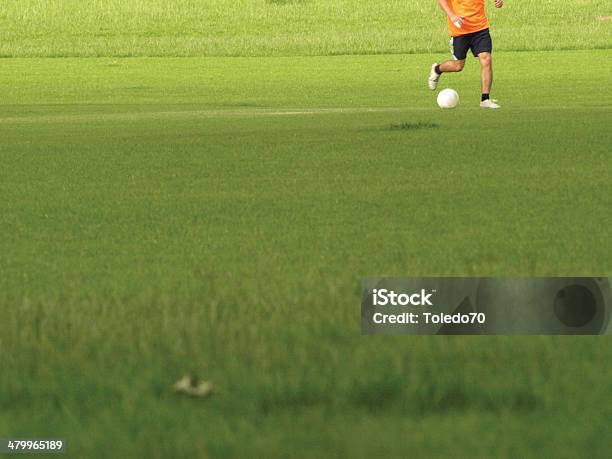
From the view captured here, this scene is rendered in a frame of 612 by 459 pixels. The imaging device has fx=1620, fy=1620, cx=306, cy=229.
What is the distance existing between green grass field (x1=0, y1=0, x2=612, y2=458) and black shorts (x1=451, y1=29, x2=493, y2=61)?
33.7 inches

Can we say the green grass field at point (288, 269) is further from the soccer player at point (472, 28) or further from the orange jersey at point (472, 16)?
the orange jersey at point (472, 16)

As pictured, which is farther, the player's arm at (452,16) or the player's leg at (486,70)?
the player's arm at (452,16)

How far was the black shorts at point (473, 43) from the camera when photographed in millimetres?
21688

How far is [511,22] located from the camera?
186 feet

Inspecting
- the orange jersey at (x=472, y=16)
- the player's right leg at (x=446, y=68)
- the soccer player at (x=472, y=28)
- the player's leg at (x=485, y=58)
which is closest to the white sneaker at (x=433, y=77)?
the player's right leg at (x=446, y=68)

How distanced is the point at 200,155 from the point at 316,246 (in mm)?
6275

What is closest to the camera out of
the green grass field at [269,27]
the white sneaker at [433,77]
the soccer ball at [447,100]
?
the soccer ball at [447,100]

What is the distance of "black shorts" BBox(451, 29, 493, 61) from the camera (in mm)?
21688

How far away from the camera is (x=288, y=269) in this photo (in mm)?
8320

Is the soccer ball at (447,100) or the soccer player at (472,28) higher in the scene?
the soccer player at (472,28)

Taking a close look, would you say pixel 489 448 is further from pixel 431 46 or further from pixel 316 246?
pixel 431 46

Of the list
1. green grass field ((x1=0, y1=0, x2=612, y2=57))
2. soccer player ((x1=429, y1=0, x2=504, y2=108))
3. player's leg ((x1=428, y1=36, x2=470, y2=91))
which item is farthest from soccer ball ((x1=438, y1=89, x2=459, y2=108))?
green grass field ((x1=0, y1=0, x2=612, y2=57))

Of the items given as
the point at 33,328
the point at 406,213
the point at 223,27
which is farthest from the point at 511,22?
the point at 33,328

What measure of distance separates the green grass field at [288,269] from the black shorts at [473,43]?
0.86 meters
